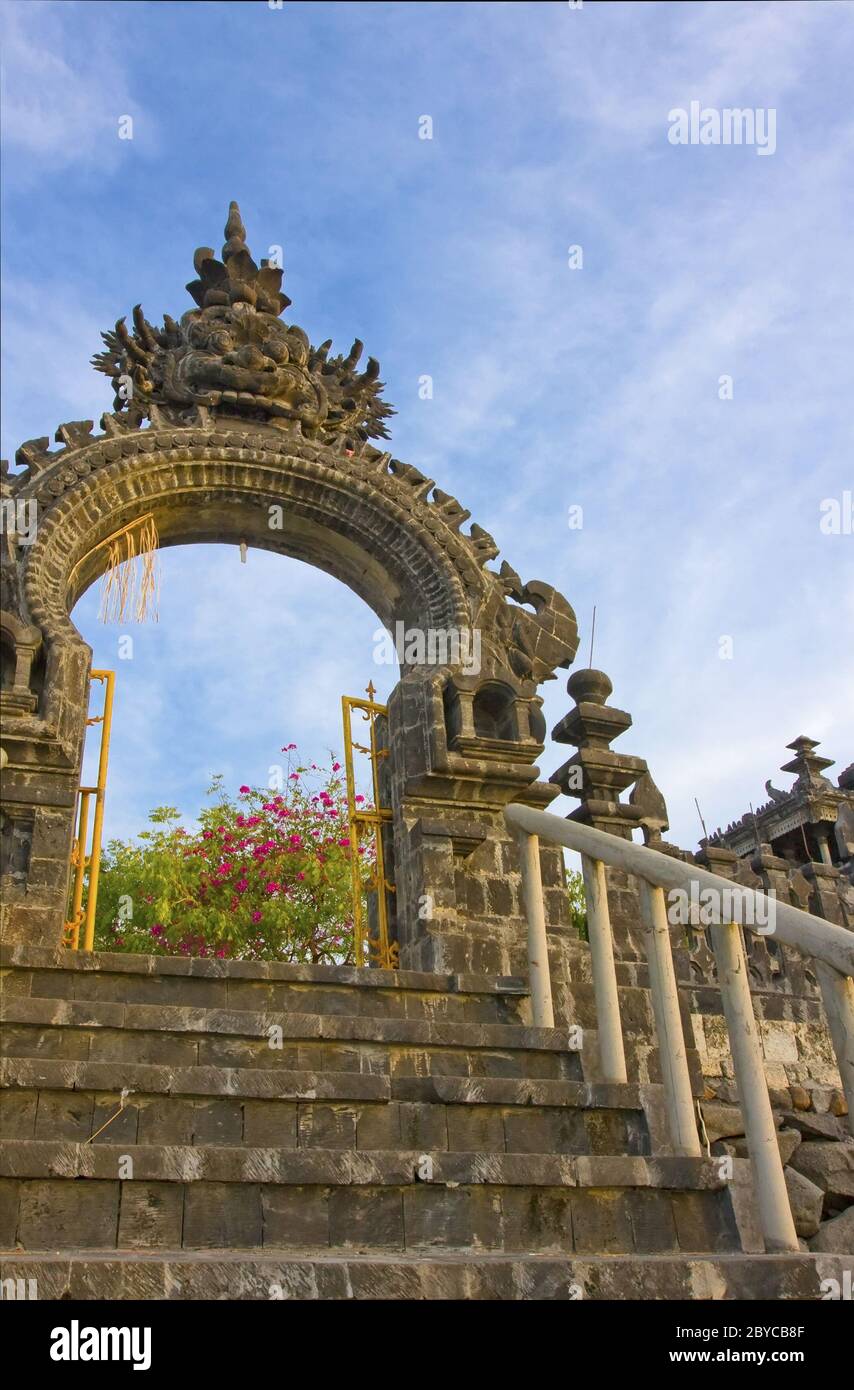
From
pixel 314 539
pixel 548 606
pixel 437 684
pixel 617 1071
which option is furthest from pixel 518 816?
pixel 314 539

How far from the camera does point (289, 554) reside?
9.91 m

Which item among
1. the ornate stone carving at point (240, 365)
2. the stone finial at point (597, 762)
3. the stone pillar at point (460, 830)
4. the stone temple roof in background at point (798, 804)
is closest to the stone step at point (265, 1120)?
the stone pillar at point (460, 830)

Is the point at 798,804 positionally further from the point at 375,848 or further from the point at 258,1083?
the point at 258,1083

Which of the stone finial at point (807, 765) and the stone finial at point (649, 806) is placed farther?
the stone finial at point (807, 765)

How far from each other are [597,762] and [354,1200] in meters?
5.17

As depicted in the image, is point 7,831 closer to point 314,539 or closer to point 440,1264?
point 314,539

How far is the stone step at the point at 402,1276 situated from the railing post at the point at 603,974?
1618 millimetres

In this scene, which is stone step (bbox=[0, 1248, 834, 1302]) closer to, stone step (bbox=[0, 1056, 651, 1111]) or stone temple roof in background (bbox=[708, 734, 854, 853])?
stone step (bbox=[0, 1056, 651, 1111])

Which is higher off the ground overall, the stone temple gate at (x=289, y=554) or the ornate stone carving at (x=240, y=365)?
the ornate stone carving at (x=240, y=365)

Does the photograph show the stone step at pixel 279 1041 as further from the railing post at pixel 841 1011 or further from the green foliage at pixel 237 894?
the green foliage at pixel 237 894

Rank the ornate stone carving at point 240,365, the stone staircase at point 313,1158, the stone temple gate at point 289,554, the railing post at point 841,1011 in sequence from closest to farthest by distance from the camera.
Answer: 1. the stone staircase at point 313,1158
2. the railing post at point 841,1011
3. the stone temple gate at point 289,554
4. the ornate stone carving at point 240,365

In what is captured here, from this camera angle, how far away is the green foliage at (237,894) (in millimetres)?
16750

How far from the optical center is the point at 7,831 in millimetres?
7527
